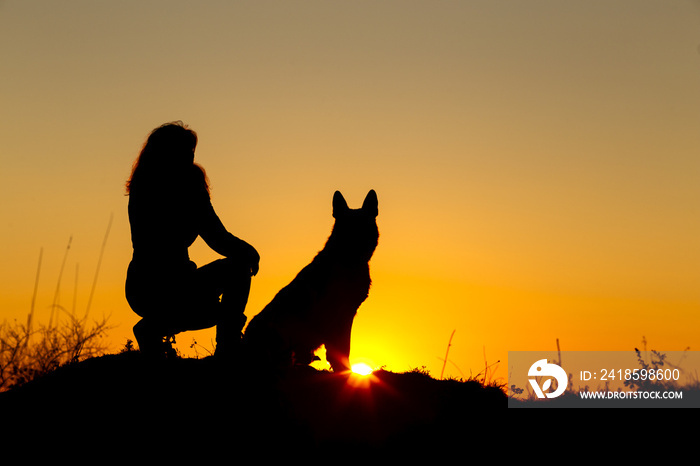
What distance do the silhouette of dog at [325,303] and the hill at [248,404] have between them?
3.16 feet

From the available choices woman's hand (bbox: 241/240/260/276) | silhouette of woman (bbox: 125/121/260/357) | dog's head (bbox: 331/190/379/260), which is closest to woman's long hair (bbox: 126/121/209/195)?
silhouette of woman (bbox: 125/121/260/357)

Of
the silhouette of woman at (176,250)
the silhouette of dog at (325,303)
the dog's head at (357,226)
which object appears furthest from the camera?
the dog's head at (357,226)

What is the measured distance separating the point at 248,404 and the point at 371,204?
3.59 m

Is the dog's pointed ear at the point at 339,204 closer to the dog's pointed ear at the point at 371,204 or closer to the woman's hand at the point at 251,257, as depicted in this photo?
the dog's pointed ear at the point at 371,204

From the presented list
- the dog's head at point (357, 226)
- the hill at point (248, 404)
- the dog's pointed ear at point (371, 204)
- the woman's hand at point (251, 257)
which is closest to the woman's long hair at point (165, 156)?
the woman's hand at point (251, 257)

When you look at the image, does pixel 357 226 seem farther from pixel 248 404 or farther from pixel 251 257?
pixel 248 404

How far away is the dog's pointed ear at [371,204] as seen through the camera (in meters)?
9.19

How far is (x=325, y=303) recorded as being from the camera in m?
8.54

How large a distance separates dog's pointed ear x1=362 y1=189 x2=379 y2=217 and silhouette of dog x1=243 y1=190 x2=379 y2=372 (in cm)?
2

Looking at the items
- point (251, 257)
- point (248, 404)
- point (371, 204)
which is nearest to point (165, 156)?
point (251, 257)

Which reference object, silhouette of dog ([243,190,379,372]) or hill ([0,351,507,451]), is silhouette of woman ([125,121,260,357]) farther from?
silhouette of dog ([243,190,379,372])

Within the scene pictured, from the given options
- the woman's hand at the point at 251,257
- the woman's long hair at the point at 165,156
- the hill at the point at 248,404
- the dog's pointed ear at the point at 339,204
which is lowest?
the hill at the point at 248,404

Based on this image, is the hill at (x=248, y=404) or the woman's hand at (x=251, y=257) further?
the woman's hand at (x=251, y=257)

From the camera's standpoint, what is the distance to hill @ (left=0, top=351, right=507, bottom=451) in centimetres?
617
